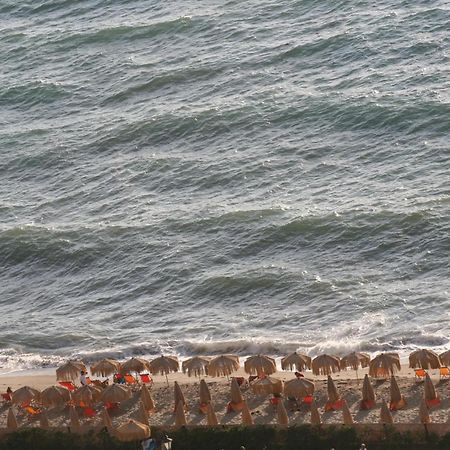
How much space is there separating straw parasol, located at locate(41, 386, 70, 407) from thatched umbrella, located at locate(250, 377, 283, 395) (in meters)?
6.05

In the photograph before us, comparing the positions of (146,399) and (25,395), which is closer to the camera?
(146,399)

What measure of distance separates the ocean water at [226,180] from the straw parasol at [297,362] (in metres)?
3.88

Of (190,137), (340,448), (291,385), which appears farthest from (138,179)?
(340,448)

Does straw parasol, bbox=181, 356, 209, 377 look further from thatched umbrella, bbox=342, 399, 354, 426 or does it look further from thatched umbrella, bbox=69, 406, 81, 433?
thatched umbrella, bbox=342, 399, 354, 426

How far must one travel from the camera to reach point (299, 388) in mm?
38719

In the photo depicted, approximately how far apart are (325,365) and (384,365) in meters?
1.86

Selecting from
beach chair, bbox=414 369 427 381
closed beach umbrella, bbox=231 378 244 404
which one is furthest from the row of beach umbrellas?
closed beach umbrella, bbox=231 378 244 404

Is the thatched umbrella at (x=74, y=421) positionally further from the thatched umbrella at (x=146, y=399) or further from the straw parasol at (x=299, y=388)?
the straw parasol at (x=299, y=388)

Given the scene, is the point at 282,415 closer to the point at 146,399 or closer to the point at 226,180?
the point at 146,399

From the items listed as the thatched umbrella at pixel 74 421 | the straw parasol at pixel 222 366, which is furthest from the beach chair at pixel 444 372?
the thatched umbrella at pixel 74 421

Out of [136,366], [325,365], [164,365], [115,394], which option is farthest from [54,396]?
[325,365]

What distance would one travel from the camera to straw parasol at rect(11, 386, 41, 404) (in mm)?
40906

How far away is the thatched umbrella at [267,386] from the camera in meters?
39.5

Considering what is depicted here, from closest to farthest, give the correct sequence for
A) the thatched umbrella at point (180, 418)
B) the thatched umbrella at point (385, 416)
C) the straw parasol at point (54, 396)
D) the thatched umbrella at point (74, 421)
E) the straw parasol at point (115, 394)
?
the thatched umbrella at point (385, 416) < the thatched umbrella at point (180, 418) < the thatched umbrella at point (74, 421) < the straw parasol at point (115, 394) < the straw parasol at point (54, 396)
